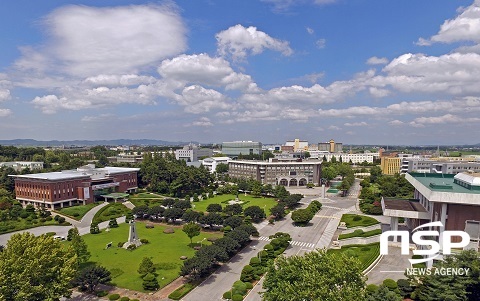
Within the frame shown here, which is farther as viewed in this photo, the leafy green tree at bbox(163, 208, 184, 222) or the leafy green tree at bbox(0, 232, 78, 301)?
the leafy green tree at bbox(163, 208, 184, 222)

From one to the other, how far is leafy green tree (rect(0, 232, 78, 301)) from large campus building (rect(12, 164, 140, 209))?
4989cm

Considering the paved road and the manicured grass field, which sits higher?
the manicured grass field

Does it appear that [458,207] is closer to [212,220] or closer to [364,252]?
[364,252]

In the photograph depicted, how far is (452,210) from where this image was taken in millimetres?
36844

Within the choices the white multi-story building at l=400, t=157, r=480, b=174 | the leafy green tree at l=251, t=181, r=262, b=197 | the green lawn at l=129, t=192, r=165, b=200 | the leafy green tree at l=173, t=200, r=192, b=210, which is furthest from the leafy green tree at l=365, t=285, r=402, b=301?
the white multi-story building at l=400, t=157, r=480, b=174

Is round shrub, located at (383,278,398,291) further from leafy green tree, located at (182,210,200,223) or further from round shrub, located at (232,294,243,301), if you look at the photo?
leafy green tree, located at (182,210,200,223)

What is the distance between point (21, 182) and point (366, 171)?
5266 inches

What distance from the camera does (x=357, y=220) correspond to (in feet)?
205

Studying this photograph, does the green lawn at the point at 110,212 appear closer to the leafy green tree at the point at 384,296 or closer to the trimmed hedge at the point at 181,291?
the trimmed hedge at the point at 181,291

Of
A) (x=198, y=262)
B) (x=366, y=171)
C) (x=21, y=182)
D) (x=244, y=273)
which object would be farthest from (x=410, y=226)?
(x=366, y=171)

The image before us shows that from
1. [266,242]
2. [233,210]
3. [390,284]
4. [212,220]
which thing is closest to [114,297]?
[212,220]

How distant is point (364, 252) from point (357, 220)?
62.4ft

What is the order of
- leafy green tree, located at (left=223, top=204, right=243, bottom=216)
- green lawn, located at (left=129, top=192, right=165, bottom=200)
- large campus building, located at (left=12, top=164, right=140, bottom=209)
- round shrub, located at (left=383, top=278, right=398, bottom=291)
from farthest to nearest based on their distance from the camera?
green lawn, located at (left=129, top=192, right=165, bottom=200) → large campus building, located at (left=12, top=164, right=140, bottom=209) → leafy green tree, located at (left=223, top=204, right=243, bottom=216) → round shrub, located at (left=383, top=278, right=398, bottom=291)

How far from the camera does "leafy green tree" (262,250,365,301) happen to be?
2336cm
